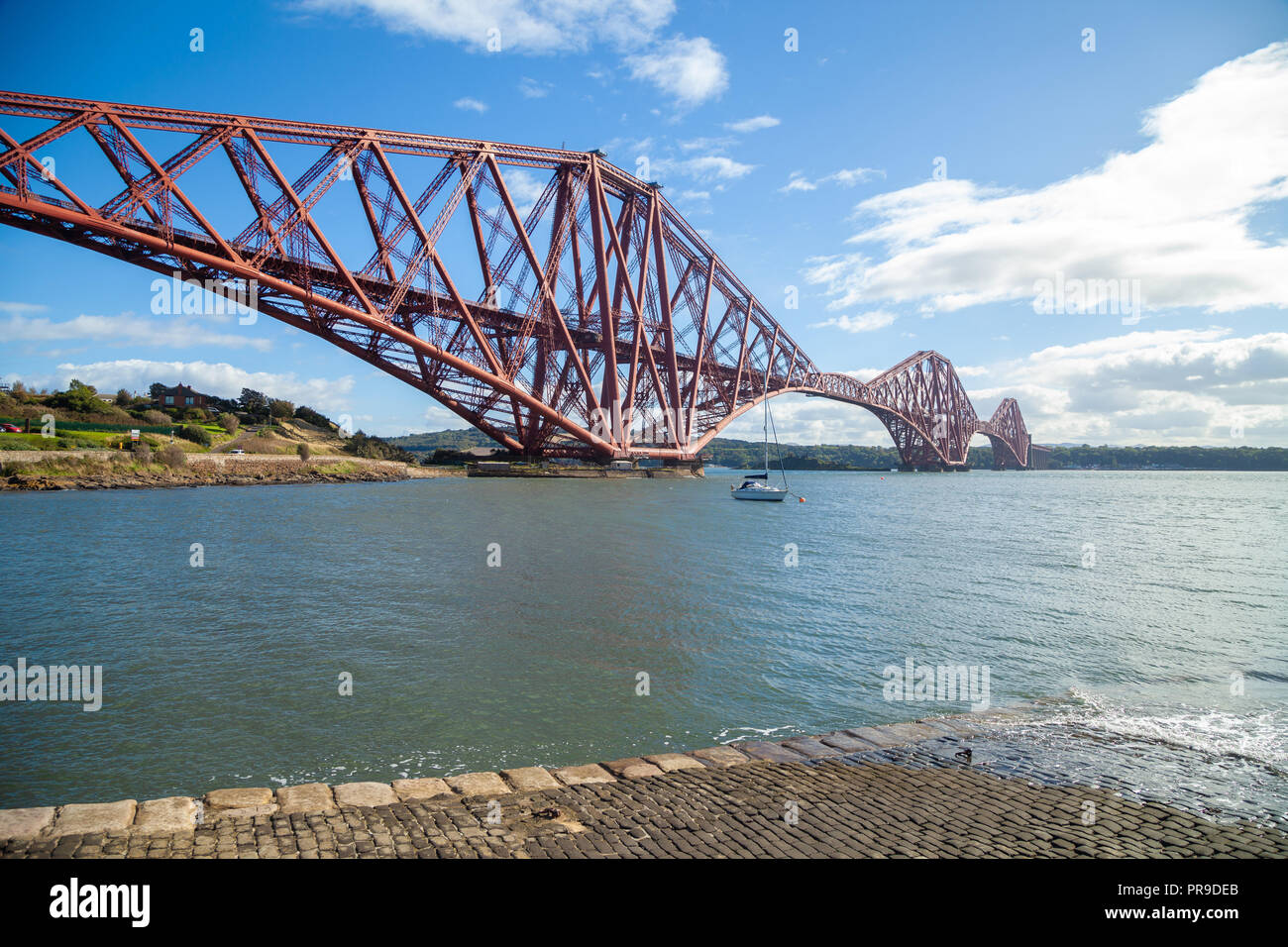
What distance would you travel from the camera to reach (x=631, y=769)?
21.7ft

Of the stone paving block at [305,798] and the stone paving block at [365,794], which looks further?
the stone paving block at [365,794]

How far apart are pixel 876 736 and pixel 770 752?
1519mm

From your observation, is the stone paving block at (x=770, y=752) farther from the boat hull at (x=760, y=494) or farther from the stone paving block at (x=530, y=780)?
the boat hull at (x=760, y=494)

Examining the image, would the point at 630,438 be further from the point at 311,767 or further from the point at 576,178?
the point at 311,767

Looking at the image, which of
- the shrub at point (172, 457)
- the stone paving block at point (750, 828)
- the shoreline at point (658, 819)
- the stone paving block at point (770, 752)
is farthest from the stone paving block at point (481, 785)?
the shrub at point (172, 457)

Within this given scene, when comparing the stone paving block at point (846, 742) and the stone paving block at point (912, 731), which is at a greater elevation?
the stone paving block at point (846, 742)

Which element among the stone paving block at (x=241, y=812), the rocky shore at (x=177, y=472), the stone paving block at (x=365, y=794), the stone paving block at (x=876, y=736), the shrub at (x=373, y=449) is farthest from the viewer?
the shrub at (x=373, y=449)

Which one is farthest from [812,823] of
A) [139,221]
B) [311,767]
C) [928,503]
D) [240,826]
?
[928,503]

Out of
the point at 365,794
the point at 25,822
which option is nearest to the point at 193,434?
the point at 25,822

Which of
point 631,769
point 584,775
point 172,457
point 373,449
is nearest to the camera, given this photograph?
point 584,775

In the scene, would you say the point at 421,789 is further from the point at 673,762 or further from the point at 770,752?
the point at 770,752

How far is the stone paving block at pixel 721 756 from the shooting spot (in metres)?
6.96

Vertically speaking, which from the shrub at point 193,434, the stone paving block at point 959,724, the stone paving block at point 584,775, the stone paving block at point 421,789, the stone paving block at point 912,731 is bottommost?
the stone paving block at point 959,724

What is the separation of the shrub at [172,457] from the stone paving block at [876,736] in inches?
2222
